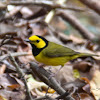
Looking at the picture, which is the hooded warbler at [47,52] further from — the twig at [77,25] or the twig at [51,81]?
the twig at [77,25]

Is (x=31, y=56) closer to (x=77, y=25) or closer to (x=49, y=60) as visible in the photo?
(x=49, y=60)

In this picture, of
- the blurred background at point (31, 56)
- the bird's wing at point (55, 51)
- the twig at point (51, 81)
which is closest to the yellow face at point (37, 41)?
the bird's wing at point (55, 51)

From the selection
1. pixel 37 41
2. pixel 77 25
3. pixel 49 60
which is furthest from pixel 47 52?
pixel 77 25

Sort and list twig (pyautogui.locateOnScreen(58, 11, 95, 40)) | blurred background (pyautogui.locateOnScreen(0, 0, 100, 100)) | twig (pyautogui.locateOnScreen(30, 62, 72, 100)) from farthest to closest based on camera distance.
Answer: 1. twig (pyautogui.locateOnScreen(58, 11, 95, 40))
2. blurred background (pyautogui.locateOnScreen(0, 0, 100, 100))
3. twig (pyautogui.locateOnScreen(30, 62, 72, 100))

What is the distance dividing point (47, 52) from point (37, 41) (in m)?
0.26

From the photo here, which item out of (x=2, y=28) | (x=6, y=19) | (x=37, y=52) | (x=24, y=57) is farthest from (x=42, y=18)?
(x=37, y=52)

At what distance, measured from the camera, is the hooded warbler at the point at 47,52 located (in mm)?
3691

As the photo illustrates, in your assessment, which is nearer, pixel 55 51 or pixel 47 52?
pixel 47 52

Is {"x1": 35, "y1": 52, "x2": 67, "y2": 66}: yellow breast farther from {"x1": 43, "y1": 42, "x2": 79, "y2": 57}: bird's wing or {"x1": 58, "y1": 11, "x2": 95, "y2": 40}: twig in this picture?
{"x1": 58, "y1": 11, "x2": 95, "y2": 40}: twig

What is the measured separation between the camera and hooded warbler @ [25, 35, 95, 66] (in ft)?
12.1

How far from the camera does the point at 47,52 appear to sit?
12.4 ft

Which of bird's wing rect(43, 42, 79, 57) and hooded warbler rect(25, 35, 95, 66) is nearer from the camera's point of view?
hooded warbler rect(25, 35, 95, 66)

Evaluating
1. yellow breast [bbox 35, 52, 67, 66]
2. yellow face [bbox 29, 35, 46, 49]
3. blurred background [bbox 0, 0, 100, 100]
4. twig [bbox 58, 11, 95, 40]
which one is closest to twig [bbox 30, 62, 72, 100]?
blurred background [bbox 0, 0, 100, 100]

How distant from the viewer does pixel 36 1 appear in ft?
19.4
